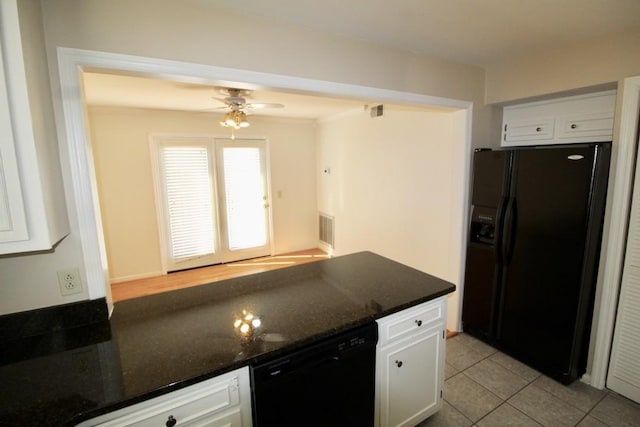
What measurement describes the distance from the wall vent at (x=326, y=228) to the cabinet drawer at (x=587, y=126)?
131 inches

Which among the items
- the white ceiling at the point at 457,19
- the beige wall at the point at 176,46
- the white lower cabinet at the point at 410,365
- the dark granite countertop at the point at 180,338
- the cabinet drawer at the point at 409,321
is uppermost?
the white ceiling at the point at 457,19

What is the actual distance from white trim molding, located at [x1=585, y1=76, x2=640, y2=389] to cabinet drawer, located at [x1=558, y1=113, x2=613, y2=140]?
0.22 meters

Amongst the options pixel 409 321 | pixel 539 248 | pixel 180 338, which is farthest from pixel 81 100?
pixel 539 248

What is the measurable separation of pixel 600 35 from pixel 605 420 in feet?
7.86

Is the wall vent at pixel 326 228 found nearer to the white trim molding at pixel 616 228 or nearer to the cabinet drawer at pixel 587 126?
the cabinet drawer at pixel 587 126

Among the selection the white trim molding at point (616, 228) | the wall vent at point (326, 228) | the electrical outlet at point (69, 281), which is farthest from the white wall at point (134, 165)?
the white trim molding at point (616, 228)

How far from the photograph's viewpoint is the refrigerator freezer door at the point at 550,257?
73.1 inches

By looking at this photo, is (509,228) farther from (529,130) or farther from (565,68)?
(565,68)

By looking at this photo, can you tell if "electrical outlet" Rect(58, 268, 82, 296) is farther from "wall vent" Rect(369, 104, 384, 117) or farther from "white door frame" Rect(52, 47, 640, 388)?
"wall vent" Rect(369, 104, 384, 117)

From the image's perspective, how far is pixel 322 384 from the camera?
4.17 feet

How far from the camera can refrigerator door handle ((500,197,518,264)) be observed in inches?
85.5

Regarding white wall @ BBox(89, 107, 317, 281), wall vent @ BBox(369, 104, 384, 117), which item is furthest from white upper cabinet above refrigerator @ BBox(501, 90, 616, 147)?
white wall @ BBox(89, 107, 317, 281)

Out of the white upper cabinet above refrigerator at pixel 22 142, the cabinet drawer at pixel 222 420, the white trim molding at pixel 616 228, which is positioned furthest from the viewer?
the white trim molding at pixel 616 228

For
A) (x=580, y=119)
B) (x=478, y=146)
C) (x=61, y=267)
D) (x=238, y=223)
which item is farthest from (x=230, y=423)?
(x=238, y=223)
